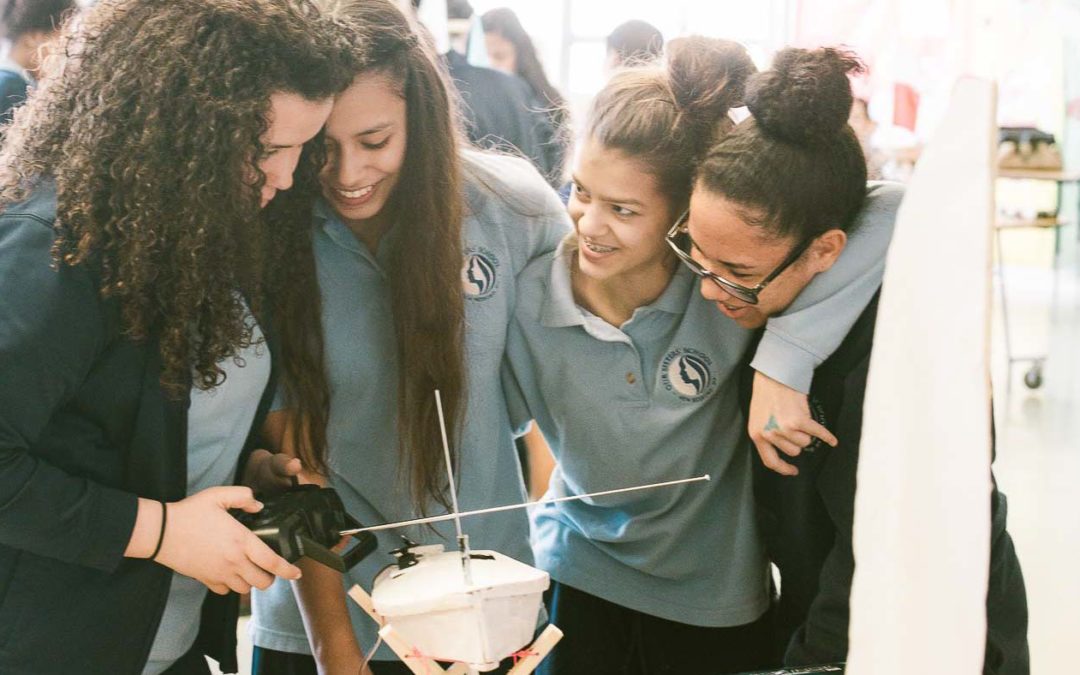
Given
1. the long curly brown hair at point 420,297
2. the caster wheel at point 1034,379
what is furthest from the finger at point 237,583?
the caster wheel at point 1034,379

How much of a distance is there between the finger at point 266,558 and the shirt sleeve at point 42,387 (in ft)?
A: 0.37

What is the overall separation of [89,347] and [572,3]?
28.6 feet

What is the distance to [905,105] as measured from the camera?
645cm

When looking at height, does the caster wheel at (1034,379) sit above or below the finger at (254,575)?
below

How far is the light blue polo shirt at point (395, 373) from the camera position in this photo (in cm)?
126

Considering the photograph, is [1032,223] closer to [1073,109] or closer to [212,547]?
[1073,109]

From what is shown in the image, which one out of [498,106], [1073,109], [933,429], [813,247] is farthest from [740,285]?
[1073,109]

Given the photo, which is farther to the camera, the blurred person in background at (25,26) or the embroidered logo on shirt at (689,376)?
the blurred person in background at (25,26)

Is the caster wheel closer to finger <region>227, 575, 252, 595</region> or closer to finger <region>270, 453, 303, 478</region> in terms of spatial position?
finger <region>270, 453, 303, 478</region>

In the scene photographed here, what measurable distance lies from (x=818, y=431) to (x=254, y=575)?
583mm

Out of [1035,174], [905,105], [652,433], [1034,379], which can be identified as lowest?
[1034,379]

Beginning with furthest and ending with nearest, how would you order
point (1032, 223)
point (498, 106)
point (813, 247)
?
point (1032, 223), point (498, 106), point (813, 247)

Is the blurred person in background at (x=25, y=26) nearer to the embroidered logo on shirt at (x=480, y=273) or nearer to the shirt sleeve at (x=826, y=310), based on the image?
the embroidered logo on shirt at (x=480, y=273)

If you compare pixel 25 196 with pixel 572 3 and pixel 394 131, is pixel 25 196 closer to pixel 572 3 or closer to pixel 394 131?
pixel 394 131
